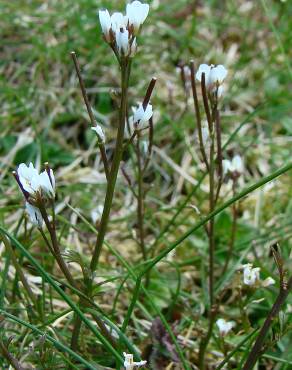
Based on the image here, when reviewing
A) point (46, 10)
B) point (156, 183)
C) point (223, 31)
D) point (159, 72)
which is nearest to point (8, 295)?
point (156, 183)

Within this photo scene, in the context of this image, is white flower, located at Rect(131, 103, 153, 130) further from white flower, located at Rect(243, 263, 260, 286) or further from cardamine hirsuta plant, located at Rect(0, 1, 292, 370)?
white flower, located at Rect(243, 263, 260, 286)

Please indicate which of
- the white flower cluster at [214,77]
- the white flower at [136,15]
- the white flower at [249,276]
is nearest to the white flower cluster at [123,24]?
the white flower at [136,15]

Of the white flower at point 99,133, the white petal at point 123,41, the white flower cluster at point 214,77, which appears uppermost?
the white petal at point 123,41

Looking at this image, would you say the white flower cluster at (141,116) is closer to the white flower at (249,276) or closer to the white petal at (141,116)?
the white petal at (141,116)

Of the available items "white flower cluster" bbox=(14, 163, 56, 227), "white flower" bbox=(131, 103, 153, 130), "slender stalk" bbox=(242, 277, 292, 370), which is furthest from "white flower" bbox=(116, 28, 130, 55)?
"slender stalk" bbox=(242, 277, 292, 370)

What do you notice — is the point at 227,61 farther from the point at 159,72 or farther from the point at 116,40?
the point at 116,40

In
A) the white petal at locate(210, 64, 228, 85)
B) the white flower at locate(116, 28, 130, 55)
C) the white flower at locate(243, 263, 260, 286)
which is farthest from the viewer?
the white flower at locate(243, 263, 260, 286)

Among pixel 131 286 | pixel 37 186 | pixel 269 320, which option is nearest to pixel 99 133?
pixel 37 186

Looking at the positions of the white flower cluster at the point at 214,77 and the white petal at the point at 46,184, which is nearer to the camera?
the white petal at the point at 46,184
